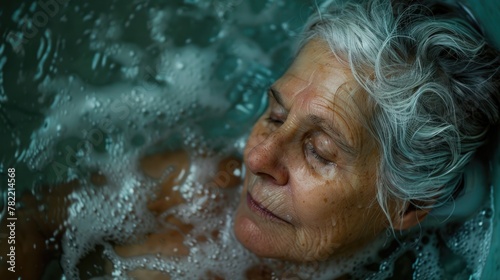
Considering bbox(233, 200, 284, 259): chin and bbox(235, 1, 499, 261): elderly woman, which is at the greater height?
bbox(235, 1, 499, 261): elderly woman

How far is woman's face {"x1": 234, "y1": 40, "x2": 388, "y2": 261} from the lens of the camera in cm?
129

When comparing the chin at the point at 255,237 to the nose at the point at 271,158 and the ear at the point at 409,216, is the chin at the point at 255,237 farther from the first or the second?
the ear at the point at 409,216

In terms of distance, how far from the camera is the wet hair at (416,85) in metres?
1.29

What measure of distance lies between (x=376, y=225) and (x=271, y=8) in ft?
2.66

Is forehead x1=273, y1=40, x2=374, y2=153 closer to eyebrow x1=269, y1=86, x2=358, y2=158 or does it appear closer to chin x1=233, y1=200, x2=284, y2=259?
eyebrow x1=269, y1=86, x2=358, y2=158

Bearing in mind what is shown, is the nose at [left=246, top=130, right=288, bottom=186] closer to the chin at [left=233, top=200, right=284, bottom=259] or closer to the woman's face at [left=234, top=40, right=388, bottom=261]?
the woman's face at [left=234, top=40, right=388, bottom=261]

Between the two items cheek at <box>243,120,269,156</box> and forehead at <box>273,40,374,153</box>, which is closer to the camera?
forehead at <box>273,40,374,153</box>

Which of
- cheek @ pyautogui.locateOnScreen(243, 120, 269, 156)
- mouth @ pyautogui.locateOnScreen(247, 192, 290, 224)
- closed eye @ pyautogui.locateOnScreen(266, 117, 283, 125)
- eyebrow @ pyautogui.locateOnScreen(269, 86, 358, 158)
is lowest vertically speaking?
mouth @ pyautogui.locateOnScreen(247, 192, 290, 224)

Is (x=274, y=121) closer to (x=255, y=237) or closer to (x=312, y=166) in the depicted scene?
(x=312, y=166)

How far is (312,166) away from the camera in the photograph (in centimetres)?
133

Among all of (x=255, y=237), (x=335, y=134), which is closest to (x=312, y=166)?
(x=335, y=134)

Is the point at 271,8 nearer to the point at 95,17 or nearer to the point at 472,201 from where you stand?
the point at 95,17

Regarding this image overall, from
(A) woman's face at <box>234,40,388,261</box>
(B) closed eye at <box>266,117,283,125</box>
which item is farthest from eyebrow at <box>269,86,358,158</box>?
(B) closed eye at <box>266,117,283,125</box>

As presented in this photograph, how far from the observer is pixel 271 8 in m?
1.96
